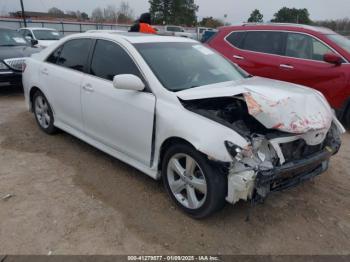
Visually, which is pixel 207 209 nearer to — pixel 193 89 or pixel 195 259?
pixel 195 259

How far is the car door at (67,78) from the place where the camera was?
449cm

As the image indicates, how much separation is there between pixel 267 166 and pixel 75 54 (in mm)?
3055

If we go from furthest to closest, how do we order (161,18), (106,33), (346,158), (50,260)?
(161,18) < (346,158) < (106,33) < (50,260)

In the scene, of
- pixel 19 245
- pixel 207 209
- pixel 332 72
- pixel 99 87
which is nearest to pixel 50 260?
pixel 19 245

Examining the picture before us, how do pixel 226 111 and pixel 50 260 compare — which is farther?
pixel 226 111

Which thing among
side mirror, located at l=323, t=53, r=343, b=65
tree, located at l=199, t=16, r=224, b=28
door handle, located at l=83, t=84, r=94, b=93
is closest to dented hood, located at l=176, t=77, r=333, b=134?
door handle, located at l=83, t=84, r=94, b=93

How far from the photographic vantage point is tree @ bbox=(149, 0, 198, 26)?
58.9m

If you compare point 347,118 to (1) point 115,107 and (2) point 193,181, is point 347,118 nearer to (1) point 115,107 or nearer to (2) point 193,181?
(2) point 193,181

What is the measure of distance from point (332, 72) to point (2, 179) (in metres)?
5.39

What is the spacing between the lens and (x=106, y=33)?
174 inches

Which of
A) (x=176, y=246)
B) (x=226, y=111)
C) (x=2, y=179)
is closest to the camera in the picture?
(x=176, y=246)

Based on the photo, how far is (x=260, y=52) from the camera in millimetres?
6969

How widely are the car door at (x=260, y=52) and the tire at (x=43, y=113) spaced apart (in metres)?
3.90

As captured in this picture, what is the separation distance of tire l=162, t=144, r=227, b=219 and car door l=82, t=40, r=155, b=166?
323 mm
